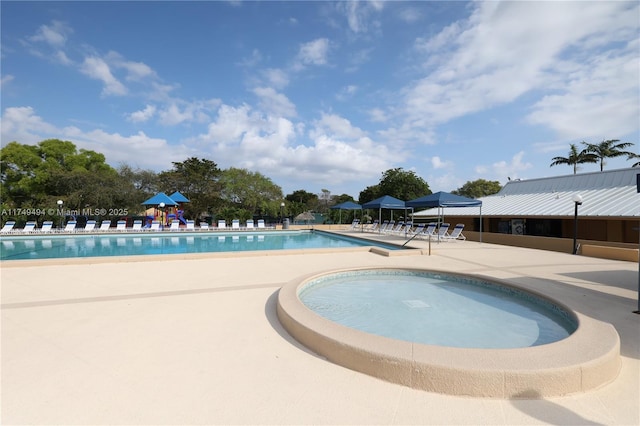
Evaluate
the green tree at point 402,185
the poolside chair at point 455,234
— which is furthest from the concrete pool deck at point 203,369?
the green tree at point 402,185

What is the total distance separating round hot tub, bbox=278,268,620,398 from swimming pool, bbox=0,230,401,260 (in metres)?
6.97

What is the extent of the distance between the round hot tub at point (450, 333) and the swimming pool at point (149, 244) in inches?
274

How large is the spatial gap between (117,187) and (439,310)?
91.5ft

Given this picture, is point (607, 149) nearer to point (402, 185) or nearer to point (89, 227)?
point (402, 185)

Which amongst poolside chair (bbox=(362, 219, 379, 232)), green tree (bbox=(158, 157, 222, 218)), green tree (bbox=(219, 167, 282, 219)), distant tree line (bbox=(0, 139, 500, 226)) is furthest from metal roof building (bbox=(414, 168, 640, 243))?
green tree (bbox=(158, 157, 222, 218))

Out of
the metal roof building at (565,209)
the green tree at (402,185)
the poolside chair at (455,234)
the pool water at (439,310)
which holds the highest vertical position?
the green tree at (402,185)

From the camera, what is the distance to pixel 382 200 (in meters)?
17.8

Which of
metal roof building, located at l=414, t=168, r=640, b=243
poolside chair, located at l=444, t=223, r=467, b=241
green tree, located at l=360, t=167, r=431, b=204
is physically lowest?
poolside chair, located at l=444, t=223, r=467, b=241

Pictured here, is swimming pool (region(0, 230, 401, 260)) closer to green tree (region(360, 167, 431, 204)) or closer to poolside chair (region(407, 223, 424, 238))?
poolside chair (region(407, 223, 424, 238))

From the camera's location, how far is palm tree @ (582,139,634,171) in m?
29.4

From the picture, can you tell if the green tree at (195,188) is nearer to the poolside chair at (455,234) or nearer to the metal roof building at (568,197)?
the metal roof building at (568,197)

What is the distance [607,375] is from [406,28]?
1161cm

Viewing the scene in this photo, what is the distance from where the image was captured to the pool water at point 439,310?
159 inches

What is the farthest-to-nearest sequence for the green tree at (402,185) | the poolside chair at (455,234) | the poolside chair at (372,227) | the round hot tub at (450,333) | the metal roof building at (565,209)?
the green tree at (402,185) → the poolside chair at (372,227) → the poolside chair at (455,234) → the metal roof building at (565,209) → the round hot tub at (450,333)
